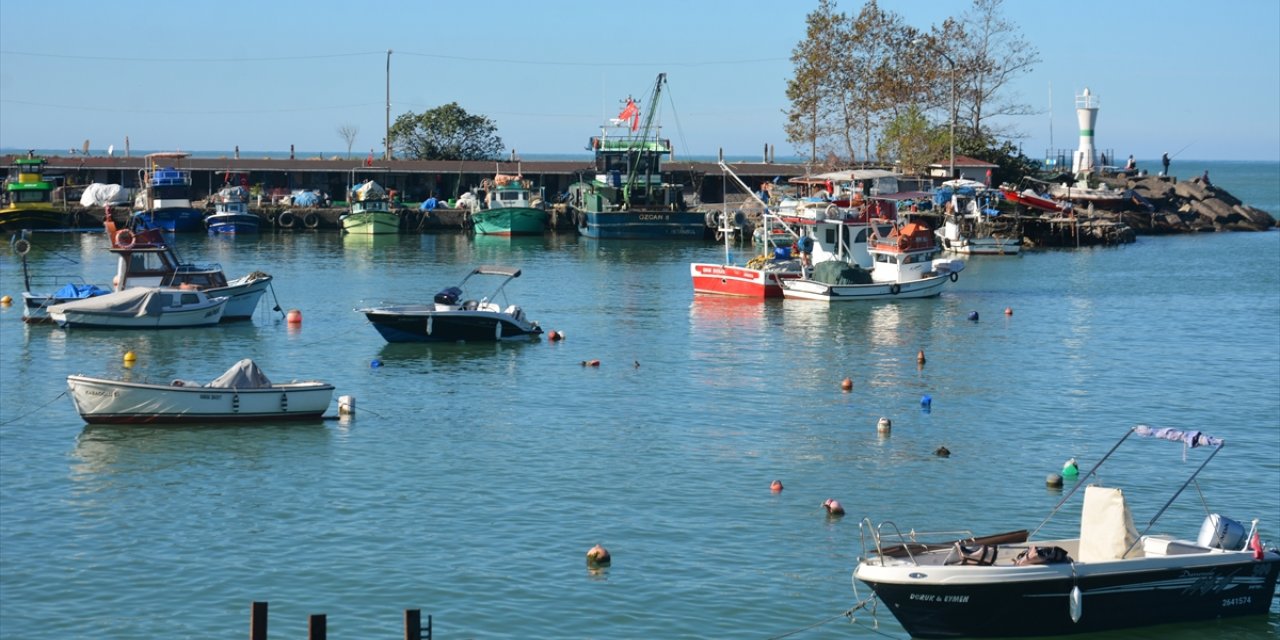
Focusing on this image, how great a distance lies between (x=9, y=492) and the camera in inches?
1203

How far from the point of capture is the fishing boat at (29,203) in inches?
3937

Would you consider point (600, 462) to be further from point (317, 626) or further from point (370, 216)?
point (370, 216)

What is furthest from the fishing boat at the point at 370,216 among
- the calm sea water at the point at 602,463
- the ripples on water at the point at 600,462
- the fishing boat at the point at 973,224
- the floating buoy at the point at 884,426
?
the floating buoy at the point at 884,426

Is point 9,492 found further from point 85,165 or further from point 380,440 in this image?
point 85,165

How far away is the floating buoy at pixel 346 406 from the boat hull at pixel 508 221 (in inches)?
2564

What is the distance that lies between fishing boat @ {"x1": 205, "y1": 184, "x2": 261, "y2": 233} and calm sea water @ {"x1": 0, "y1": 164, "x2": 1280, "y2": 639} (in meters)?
41.1

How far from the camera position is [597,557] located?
25828 mm

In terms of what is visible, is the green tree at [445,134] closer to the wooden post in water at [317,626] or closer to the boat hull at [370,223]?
the boat hull at [370,223]

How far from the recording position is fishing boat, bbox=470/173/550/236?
103250 millimetres

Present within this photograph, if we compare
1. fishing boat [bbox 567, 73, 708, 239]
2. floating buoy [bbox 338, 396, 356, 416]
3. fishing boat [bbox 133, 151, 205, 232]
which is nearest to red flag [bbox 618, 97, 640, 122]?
fishing boat [bbox 567, 73, 708, 239]

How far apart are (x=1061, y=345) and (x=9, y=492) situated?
35958mm

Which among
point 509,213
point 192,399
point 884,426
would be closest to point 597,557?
point 884,426

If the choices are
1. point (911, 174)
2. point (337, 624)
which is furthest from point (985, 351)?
point (911, 174)

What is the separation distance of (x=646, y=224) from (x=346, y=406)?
6415 centimetres
